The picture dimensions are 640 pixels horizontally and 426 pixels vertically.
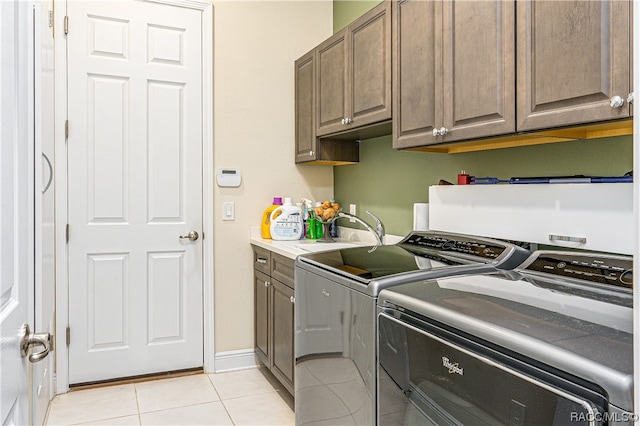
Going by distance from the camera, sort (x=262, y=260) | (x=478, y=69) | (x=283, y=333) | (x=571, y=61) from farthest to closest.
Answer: (x=262, y=260) → (x=283, y=333) → (x=478, y=69) → (x=571, y=61)

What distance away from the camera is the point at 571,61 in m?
1.37

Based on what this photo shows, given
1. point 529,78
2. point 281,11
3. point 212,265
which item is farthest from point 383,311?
point 281,11

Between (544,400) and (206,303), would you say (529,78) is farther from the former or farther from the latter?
(206,303)

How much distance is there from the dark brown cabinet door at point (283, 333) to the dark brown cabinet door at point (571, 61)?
1555 mm

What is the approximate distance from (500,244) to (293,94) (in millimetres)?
2058

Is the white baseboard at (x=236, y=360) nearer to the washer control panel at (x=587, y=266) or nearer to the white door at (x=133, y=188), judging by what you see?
the white door at (x=133, y=188)

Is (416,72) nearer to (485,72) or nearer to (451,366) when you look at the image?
(485,72)

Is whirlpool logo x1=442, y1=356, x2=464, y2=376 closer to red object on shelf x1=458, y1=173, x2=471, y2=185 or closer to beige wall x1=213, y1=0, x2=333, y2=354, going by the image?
red object on shelf x1=458, y1=173, x2=471, y2=185

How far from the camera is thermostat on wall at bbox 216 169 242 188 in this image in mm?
3171

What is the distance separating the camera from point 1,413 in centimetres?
74

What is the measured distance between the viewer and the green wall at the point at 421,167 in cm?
163

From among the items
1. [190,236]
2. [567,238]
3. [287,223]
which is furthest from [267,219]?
[567,238]

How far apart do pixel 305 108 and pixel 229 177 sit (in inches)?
27.0

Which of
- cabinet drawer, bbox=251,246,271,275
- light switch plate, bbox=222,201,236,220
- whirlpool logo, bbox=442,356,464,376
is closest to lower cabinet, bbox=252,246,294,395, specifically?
cabinet drawer, bbox=251,246,271,275
